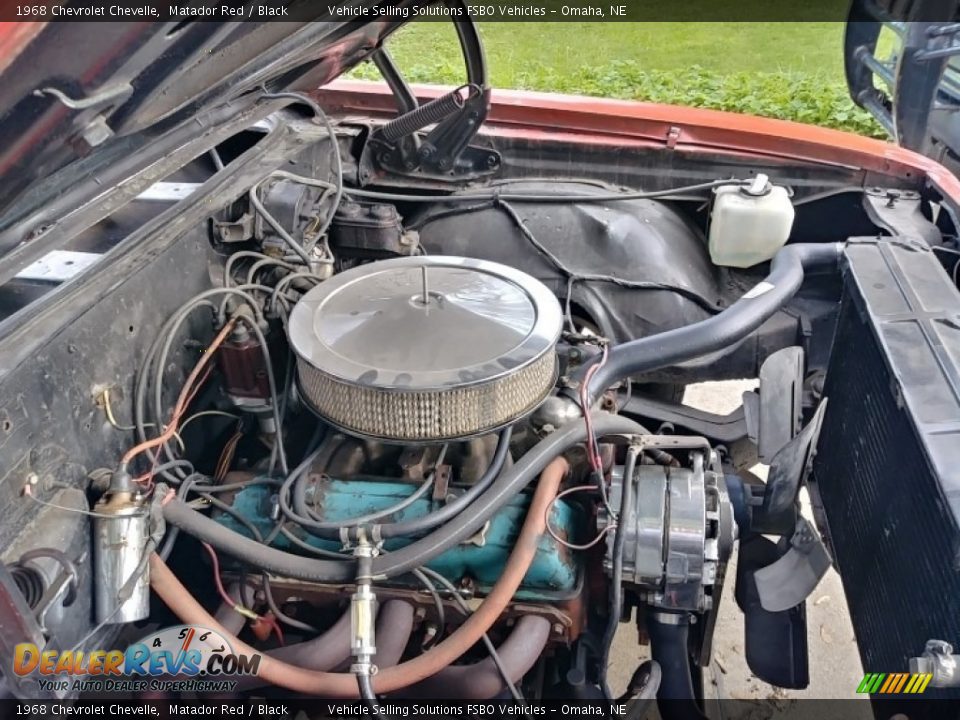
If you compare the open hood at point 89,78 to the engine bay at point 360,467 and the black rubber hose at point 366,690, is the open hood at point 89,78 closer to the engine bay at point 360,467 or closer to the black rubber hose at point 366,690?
the engine bay at point 360,467

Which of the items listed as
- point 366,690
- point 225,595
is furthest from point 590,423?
point 225,595

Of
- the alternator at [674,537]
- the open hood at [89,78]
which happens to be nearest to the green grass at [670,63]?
the open hood at [89,78]

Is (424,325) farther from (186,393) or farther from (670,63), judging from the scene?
(670,63)

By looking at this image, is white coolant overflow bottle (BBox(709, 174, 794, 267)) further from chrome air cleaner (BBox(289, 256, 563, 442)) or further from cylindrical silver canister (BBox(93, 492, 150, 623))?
cylindrical silver canister (BBox(93, 492, 150, 623))

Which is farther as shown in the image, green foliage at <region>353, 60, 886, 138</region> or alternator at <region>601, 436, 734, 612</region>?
green foliage at <region>353, 60, 886, 138</region>

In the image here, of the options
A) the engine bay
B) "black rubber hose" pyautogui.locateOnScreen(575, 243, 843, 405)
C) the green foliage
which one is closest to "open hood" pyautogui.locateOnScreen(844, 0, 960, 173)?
the engine bay

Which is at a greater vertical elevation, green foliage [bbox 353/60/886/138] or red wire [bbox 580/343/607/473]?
red wire [bbox 580/343/607/473]

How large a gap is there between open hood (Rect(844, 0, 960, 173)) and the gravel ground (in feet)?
4.09

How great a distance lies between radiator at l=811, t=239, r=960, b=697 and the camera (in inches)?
39.9

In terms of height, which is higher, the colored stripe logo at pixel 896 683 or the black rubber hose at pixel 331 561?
the black rubber hose at pixel 331 561

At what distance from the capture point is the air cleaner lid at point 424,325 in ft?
3.59

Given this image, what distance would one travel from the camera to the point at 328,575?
110 centimetres

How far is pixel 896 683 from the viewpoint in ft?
3.39

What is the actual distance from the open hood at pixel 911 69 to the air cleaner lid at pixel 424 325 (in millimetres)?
1149
